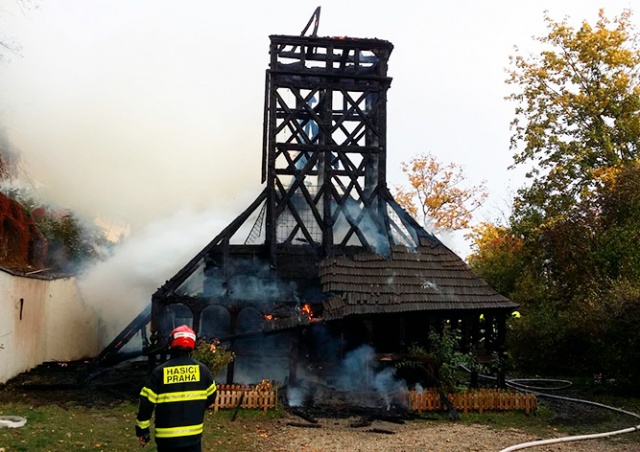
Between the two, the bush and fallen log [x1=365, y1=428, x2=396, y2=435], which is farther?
the bush

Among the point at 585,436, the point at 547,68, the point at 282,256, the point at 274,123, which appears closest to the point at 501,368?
the point at 585,436

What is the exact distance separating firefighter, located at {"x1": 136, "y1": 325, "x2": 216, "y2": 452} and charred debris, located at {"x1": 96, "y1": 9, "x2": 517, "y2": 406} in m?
8.10

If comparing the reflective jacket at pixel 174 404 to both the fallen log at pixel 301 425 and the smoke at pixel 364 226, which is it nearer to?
the fallen log at pixel 301 425

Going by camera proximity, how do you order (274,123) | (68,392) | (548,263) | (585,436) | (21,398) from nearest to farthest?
(585,436) → (21,398) → (68,392) → (274,123) → (548,263)

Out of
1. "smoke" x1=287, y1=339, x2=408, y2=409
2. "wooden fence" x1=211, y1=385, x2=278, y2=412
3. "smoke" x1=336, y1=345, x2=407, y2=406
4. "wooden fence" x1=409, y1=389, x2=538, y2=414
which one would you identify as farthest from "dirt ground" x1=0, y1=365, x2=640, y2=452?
"smoke" x1=336, y1=345, x2=407, y2=406

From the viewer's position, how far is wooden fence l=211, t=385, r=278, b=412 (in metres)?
13.1

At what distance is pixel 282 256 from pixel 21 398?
7.74m

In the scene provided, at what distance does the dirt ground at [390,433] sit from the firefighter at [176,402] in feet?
14.9

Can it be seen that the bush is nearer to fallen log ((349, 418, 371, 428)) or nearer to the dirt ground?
the dirt ground

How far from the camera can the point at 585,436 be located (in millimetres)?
11422

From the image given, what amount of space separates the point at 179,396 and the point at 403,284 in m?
10.2

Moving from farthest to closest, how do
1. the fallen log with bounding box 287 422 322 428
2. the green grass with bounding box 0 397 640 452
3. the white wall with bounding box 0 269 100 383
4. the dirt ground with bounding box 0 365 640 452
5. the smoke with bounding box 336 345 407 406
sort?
the white wall with bounding box 0 269 100 383 → the smoke with bounding box 336 345 407 406 → the fallen log with bounding box 287 422 322 428 → the dirt ground with bounding box 0 365 640 452 → the green grass with bounding box 0 397 640 452

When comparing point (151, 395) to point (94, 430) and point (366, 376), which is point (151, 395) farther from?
point (366, 376)

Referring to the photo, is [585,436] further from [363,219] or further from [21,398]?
[21,398]
